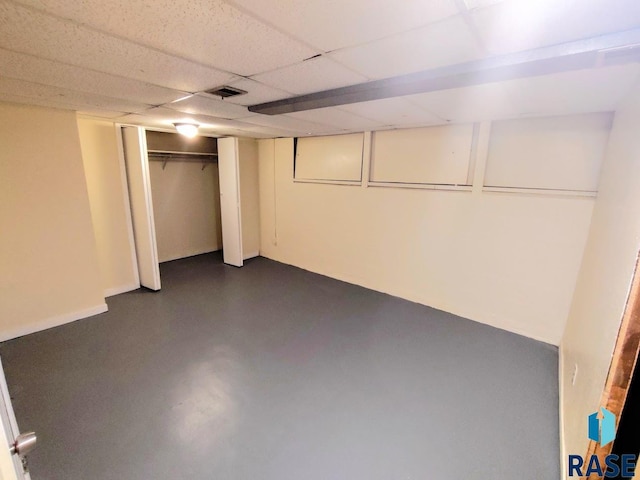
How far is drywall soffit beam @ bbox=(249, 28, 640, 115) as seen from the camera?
1.29 m

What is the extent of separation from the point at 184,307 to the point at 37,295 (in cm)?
140

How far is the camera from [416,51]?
1.44 meters

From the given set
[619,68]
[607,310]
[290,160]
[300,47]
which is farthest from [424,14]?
[290,160]

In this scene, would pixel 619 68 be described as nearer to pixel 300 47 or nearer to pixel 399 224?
pixel 300 47

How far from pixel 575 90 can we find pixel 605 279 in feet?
4.11

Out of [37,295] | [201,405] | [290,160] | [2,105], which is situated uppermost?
[2,105]

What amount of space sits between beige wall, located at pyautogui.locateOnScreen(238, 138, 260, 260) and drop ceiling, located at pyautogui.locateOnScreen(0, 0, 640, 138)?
2842 millimetres

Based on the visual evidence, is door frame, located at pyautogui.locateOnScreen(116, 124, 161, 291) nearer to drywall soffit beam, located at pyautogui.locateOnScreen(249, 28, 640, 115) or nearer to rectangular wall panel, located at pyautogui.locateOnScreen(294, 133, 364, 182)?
rectangular wall panel, located at pyautogui.locateOnScreen(294, 133, 364, 182)

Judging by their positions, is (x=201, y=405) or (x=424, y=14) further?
(x=201, y=405)

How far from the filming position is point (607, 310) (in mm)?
1438

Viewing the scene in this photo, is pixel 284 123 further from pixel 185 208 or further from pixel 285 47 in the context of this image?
pixel 185 208

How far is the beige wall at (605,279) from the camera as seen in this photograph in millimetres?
1284

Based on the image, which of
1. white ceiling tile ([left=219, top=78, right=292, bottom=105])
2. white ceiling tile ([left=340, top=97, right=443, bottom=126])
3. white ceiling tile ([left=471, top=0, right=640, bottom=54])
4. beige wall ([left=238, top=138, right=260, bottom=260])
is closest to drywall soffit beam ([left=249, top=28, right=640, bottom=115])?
white ceiling tile ([left=471, top=0, right=640, bottom=54])

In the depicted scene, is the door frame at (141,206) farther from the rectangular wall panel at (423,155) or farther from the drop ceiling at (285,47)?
the rectangular wall panel at (423,155)
